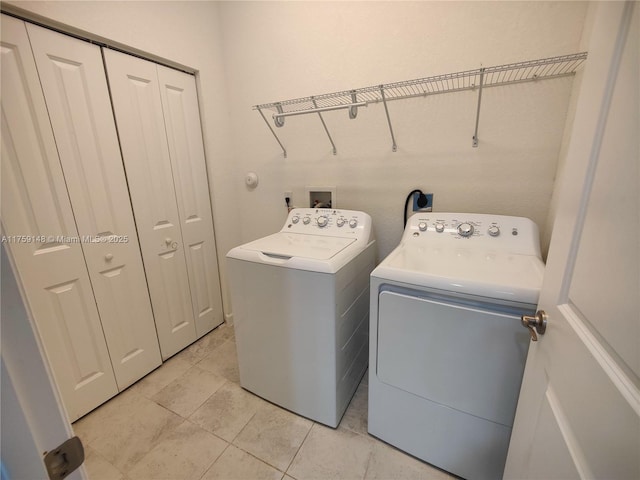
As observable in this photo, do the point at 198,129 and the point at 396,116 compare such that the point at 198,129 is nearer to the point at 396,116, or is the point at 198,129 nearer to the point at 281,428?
the point at 396,116

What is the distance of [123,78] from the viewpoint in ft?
5.13

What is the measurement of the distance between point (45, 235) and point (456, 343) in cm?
195

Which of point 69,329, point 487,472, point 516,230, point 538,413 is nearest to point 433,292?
point 538,413

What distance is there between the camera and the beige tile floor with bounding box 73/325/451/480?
4.16 ft

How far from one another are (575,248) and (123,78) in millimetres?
2187

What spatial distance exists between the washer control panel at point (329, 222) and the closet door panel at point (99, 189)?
103 cm

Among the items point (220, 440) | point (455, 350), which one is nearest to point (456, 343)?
point (455, 350)

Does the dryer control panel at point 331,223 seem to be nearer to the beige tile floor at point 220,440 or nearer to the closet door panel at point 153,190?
the closet door panel at point 153,190

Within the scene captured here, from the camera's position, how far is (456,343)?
1.04 m

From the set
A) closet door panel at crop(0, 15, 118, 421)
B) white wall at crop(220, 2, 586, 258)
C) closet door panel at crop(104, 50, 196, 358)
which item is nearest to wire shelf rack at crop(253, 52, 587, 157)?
white wall at crop(220, 2, 586, 258)

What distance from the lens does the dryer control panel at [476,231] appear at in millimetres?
1308

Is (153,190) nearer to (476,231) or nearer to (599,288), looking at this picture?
(476,231)

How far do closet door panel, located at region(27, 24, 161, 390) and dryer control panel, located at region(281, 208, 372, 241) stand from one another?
102 cm

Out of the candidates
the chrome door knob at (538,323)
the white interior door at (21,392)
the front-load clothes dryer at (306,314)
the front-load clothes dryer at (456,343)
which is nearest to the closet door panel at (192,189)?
the front-load clothes dryer at (306,314)
